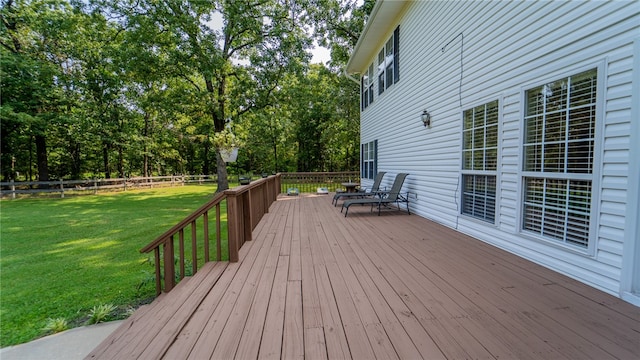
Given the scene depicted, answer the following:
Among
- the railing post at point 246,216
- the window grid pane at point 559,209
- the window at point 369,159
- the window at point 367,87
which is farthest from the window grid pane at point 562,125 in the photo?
the window at point 367,87

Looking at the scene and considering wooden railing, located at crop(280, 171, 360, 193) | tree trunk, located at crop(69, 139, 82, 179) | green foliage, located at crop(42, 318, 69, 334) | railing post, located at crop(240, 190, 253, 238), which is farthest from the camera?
tree trunk, located at crop(69, 139, 82, 179)

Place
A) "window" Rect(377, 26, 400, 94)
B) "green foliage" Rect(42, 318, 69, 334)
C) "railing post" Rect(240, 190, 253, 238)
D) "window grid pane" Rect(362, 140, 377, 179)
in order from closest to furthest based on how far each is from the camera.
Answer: "green foliage" Rect(42, 318, 69, 334) → "railing post" Rect(240, 190, 253, 238) → "window" Rect(377, 26, 400, 94) → "window grid pane" Rect(362, 140, 377, 179)

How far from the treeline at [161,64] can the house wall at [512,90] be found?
7.26 m

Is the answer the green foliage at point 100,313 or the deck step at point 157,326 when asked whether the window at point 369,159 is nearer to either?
the deck step at point 157,326

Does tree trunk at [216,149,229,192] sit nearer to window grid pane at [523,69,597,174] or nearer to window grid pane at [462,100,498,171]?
window grid pane at [462,100,498,171]

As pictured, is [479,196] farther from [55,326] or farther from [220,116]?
[220,116]

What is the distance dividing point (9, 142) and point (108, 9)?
12.3 meters

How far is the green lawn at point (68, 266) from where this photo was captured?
3.21 m

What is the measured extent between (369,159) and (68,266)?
8456mm

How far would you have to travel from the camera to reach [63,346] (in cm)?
245

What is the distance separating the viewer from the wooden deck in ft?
5.39

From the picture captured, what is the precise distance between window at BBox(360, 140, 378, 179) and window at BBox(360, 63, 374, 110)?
5.07 ft

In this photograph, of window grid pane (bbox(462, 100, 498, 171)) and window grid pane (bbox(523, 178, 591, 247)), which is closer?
window grid pane (bbox(523, 178, 591, 247))

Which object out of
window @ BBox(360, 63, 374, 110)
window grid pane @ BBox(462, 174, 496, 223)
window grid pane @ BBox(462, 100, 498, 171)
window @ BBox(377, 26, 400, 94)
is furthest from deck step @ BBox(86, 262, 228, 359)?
window @ BBox(360, 63, 374, 110)
